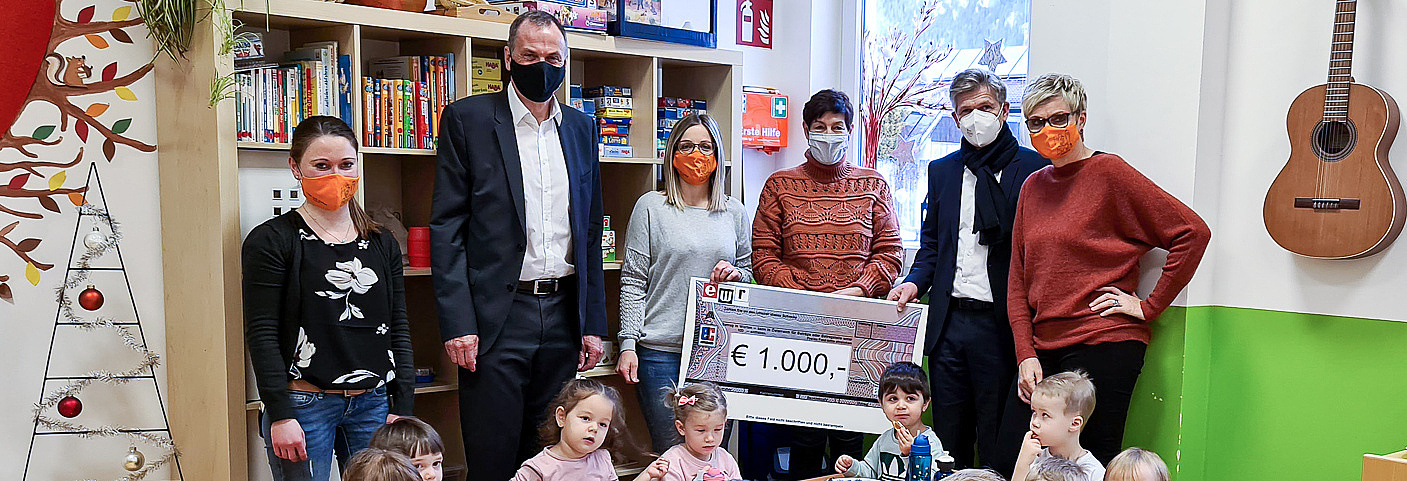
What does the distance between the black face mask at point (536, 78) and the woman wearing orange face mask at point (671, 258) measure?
494 mm

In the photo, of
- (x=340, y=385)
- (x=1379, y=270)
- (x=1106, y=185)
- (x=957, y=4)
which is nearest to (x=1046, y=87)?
(x=1106, y=185)

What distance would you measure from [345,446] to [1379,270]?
289 centimetres

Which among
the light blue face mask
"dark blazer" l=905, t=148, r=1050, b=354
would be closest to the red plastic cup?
the light blue face mask

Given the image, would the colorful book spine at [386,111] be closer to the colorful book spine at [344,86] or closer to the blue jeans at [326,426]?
the colorful book spine at [344,86]

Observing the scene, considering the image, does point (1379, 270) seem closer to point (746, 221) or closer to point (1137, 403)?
point (1137, 403)

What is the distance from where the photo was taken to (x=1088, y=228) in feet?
10.2

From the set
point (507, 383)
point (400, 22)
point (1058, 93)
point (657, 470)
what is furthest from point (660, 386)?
point (1058, 93)

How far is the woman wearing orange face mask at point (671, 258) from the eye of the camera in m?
3.51

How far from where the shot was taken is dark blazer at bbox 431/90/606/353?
3135mm

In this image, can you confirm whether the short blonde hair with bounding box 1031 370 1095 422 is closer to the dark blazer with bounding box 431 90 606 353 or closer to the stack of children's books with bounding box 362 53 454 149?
the dark blazer with bounding box 431 90 606 353

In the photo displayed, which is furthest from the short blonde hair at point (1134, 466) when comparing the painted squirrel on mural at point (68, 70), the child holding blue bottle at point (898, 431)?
the painted squirrel on mural at point (68, 70)

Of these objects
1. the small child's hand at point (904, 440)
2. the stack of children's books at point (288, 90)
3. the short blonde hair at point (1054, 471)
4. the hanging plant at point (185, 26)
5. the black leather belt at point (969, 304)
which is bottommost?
the small child's hand at point (904, 440)

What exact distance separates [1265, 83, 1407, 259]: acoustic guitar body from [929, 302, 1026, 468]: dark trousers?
84 cm

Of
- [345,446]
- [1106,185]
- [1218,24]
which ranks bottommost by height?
[345,446]
